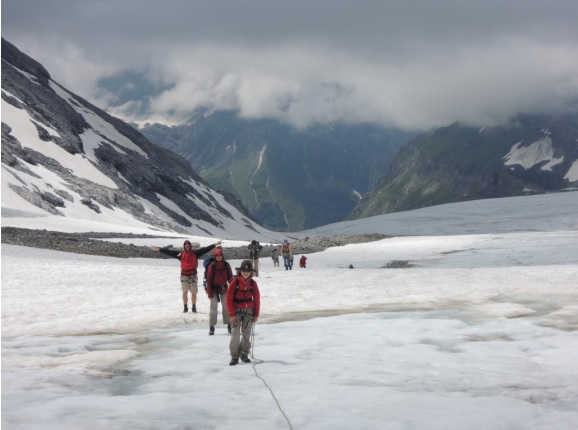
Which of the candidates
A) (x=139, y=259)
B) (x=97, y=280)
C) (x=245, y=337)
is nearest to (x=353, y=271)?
(x=97, y=280)

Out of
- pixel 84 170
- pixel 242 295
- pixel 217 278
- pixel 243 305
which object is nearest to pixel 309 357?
pixel 243 305

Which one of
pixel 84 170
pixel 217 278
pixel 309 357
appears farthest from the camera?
pixel 84 170

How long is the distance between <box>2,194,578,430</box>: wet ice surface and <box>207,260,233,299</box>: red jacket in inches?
55.4

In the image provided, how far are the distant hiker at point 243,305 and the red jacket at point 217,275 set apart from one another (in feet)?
11.7

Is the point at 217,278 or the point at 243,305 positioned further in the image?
the point at 217,278

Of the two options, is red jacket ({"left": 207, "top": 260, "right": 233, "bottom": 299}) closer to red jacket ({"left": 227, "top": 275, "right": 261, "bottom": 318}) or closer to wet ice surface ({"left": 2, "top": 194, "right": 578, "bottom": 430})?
wet ice surface ({"left": 2, "top": 194, "right": 578, "bottom": 430})

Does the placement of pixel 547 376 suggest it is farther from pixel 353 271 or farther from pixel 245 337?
pixel 353 271

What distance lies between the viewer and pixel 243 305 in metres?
13.9

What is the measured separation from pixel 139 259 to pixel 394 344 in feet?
105

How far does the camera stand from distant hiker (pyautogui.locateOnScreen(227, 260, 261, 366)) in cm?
1359

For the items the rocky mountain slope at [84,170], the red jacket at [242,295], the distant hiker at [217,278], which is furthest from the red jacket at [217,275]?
the rocky mountain slope at [84,170]

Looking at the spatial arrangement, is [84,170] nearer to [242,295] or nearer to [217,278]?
[217,278]

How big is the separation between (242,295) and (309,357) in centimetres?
211

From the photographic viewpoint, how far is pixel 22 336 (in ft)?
56.4
